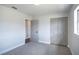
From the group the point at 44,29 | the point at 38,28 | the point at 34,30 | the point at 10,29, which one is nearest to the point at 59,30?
the point at 44,29

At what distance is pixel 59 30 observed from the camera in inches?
241

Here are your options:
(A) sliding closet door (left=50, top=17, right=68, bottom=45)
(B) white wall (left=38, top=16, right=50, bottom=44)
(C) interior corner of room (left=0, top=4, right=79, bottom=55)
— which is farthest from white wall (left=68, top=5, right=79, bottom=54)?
(B) white wall (left=38, top=16, right=50, bottom=44)

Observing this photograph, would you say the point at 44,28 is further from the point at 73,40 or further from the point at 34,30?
the point at 73,40

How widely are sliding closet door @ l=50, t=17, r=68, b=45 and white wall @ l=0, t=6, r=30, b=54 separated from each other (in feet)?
7.50

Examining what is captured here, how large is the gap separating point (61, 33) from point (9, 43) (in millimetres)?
3440

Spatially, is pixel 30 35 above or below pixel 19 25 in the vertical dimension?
below

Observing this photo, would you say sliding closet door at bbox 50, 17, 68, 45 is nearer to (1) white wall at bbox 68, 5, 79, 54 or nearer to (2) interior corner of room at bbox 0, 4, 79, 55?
(2) interior corner of room at bbox 0, 4, 79, 55

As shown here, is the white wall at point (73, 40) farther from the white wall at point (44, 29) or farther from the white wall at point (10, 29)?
the white wall at point (10, 29)

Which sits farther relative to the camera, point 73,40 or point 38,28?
point 38,28

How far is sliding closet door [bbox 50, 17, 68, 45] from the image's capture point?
5898 millimetres

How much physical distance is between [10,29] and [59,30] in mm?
3273

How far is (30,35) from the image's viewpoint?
7527mm
